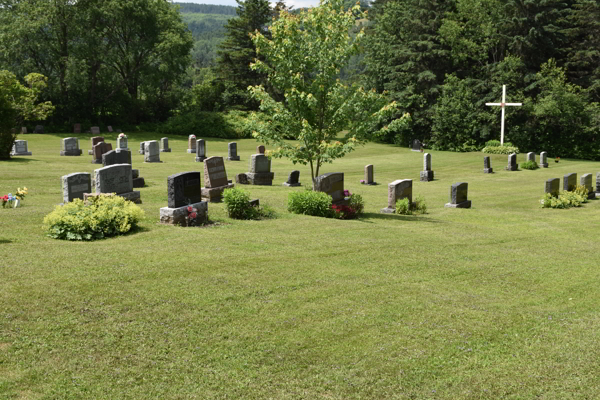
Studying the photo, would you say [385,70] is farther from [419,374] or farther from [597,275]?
[419,374]

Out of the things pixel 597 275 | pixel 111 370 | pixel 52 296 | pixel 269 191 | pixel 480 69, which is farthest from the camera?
pixel 480 69

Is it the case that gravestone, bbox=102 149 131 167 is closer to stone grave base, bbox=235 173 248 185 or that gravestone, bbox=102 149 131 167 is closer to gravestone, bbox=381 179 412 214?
stone grave base, bbox=235 173 248 185

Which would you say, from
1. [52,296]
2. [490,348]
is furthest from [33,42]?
[490,348]

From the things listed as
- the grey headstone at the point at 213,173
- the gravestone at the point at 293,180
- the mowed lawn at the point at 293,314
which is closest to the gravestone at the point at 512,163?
the gravestone at the point at 293,180

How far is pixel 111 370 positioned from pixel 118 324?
1175 mm

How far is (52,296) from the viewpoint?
834 cm

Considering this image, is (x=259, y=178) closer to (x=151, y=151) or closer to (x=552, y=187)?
(x=151, y=151)

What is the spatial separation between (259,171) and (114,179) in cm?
958

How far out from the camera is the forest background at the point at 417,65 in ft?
162

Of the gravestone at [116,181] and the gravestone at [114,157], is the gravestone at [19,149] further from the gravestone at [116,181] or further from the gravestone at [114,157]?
the gravestone at [116,181]

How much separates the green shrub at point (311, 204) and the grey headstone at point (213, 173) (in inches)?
118

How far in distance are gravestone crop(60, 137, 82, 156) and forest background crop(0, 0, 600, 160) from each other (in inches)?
690

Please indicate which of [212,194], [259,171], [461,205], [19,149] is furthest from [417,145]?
[212,194]

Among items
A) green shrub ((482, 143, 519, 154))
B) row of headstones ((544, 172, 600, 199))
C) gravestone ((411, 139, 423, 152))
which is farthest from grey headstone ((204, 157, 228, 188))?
gravestone ((411, 139, 423, 152))
